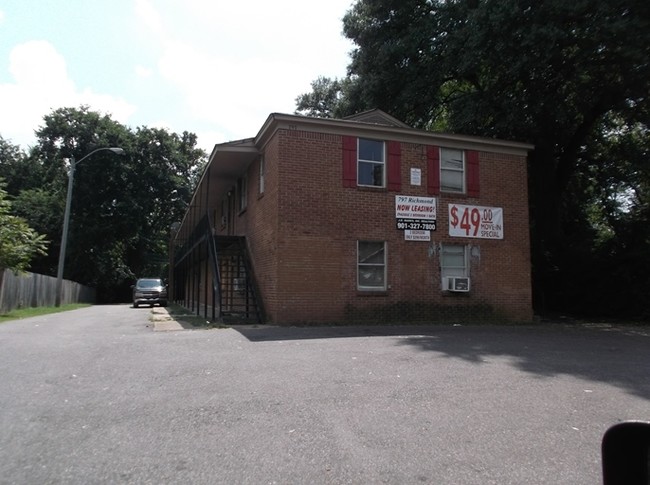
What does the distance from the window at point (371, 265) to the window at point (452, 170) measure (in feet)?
9.61

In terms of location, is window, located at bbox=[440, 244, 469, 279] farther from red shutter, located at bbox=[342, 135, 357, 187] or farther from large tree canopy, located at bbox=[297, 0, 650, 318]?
large tree canopy, located at bbox=[297, 0, 650, 318]

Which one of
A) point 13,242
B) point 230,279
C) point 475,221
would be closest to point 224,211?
point 230,279

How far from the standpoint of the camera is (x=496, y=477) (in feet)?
12.9

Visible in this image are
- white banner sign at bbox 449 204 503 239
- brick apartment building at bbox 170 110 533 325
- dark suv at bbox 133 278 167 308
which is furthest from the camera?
dark suv at bbox 133 278 167 308

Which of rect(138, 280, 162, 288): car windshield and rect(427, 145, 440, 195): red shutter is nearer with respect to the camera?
rect(427, 145, 440, 195): red shutter

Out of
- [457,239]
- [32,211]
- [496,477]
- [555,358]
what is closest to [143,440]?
[496,477]

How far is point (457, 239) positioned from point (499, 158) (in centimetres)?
312

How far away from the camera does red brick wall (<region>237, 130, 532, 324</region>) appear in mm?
14227

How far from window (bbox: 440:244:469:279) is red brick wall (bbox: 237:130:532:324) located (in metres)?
0.22

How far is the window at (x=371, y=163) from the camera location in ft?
50.2

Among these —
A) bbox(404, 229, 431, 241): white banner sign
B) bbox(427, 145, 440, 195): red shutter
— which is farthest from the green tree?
bbox(427, 145, 440, 195): red shutter

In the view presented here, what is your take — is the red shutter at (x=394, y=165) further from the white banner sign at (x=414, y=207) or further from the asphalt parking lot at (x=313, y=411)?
the asphalt parking lot at (x=313, y=411)

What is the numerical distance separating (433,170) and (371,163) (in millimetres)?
1999

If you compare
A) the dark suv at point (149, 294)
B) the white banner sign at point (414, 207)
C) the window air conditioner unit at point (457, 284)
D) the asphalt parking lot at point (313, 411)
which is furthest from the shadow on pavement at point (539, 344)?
the dark suv at point (149, 294)
